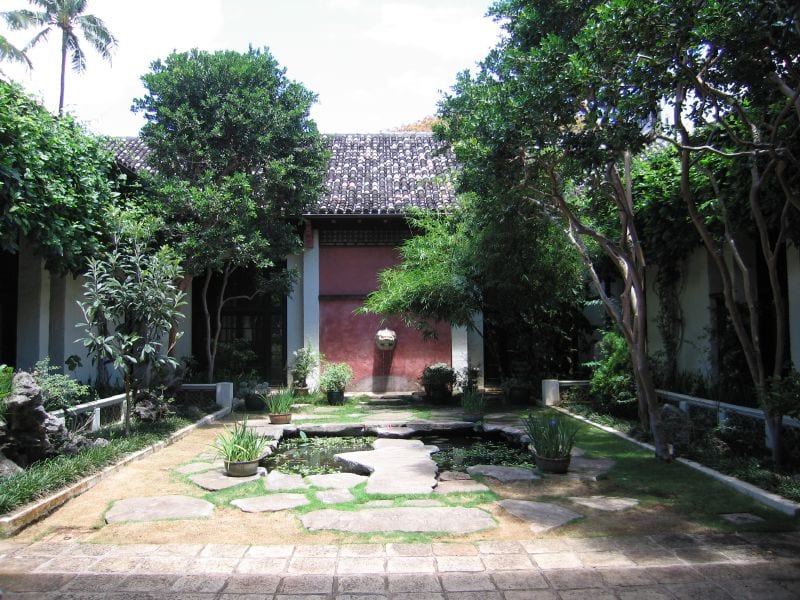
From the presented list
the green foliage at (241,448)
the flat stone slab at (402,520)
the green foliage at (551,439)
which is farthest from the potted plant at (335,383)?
the flat stone slab at (402,520)

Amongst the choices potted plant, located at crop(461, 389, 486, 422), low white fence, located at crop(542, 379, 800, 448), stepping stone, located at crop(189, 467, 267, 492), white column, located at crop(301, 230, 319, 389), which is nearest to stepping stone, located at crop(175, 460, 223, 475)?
stepping stone, located at crop(189, 467, 267, 492)

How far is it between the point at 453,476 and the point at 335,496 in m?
1.39

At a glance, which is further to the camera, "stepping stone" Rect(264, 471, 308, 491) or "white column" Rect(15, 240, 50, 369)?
"white column" Rect(15, 240, 50, 369)

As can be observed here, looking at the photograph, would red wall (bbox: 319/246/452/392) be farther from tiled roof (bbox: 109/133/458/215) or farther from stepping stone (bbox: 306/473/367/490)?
stepping stone (bbox: 306/473/367/490)

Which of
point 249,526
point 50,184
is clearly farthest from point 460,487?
point 50,184

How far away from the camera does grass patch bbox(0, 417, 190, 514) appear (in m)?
4.68

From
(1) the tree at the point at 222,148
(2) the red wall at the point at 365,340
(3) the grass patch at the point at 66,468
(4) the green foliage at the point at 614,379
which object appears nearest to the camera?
(3) the grass patch at the point at 66,468

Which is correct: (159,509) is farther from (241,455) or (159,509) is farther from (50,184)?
(50,184)

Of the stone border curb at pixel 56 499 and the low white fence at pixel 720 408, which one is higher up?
the low white fence at pixel 720 408

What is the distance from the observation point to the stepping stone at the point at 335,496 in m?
5.10

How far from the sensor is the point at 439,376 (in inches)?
467

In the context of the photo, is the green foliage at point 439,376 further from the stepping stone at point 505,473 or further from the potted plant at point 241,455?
the potted plant at point 241,455

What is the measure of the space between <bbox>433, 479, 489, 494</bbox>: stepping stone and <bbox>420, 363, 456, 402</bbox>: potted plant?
5.92 metres

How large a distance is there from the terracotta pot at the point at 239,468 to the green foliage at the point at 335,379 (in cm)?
576
